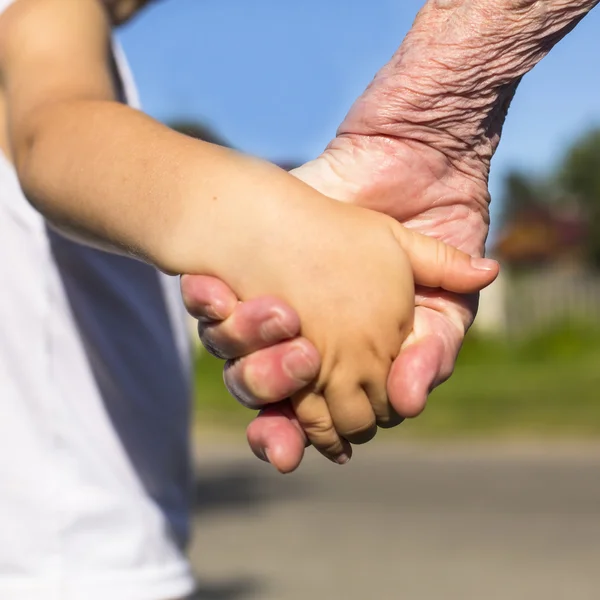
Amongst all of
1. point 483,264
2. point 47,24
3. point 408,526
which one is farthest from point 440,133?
point 408,526

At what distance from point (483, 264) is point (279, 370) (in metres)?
0.26

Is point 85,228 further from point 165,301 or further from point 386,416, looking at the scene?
point 165,301

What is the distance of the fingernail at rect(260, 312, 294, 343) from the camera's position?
39.2 inches

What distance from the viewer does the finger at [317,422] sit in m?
1.08

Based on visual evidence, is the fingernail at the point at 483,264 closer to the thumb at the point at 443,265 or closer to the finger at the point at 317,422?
the thumb at the point at 443,265

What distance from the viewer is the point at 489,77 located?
3.95 ft

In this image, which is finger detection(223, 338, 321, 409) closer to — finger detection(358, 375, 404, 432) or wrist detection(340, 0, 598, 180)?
finger detection(358, 375, 404, 432)

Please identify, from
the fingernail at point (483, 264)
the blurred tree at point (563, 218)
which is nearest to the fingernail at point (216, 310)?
the fingernail at point (483, 264)

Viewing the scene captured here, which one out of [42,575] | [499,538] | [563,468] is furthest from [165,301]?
[563,468]

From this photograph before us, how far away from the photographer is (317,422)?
1.09 metres

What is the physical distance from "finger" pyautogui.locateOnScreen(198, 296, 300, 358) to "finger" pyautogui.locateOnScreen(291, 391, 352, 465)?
0.08 m

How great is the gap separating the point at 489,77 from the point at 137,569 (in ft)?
2.74

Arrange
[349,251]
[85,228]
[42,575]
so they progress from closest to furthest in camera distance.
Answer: [349,251] → [85,228] → [42,575]

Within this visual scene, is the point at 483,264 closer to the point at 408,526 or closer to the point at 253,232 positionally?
the point at 253,232
